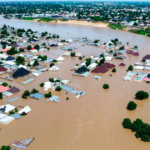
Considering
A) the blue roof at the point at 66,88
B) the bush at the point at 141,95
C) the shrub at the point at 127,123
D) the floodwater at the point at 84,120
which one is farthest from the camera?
the blue roof at the point at 66,88

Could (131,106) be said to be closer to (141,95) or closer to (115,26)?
(141,95)

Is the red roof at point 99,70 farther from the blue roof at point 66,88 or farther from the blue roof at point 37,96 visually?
the blue roof at point 37,96

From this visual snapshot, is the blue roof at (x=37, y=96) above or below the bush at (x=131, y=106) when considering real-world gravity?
below

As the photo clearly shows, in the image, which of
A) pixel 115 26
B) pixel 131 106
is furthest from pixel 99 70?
pixel 115 26

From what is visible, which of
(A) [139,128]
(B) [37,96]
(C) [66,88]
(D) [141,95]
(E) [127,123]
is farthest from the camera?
(C) [66,88]

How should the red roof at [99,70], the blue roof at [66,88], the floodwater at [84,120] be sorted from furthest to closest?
the red roof at [99,70] → the blue roof at [66,88] → the floodwater at [84,120]

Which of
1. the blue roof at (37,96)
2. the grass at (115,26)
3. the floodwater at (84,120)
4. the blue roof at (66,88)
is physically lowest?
the floodwater at (84,120)

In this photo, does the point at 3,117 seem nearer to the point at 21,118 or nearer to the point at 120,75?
the point at 21,118

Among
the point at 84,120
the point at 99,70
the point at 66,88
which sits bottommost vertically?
the point at 84,120

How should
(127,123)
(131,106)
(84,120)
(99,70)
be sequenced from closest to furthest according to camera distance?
1. (127,123)
2. (84,120)
3. (131,106)
4. (99,70)


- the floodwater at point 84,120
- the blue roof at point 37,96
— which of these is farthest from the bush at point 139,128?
the blue roof at point 37,96

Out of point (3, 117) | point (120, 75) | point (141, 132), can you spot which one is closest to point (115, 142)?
point (141, 132)
